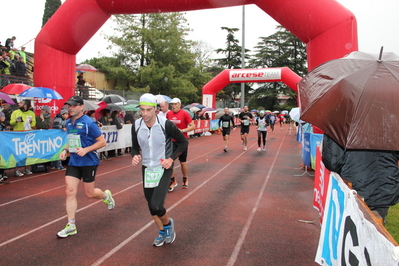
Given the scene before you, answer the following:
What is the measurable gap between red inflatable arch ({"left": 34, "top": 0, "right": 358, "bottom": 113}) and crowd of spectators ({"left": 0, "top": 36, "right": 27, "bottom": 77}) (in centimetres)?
431

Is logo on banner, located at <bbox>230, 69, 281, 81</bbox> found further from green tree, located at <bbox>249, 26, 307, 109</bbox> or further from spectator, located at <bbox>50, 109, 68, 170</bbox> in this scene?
green tree, located at <bbox>249, 26, 307, 109</bbox>

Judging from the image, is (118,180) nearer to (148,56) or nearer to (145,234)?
(145,234)

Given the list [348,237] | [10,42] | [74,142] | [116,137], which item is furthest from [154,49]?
[348,237]

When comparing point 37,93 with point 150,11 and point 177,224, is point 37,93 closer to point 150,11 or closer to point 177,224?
point 150,11

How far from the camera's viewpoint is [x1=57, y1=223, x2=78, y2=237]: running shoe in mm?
4859

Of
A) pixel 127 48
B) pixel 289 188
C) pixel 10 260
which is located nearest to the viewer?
pixel 10 260

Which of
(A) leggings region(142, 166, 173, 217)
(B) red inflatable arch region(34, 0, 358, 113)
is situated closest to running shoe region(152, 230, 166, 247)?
(A) leggings region(142, 166, 173, 217)

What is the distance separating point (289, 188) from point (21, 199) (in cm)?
612

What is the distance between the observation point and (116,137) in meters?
13.7

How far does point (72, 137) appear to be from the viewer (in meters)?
5.05

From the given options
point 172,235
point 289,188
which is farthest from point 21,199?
point 289,188

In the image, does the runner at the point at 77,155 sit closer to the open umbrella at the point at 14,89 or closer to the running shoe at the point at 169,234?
the running shoe at the point at 169,234

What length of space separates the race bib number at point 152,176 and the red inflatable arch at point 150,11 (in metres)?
7.26

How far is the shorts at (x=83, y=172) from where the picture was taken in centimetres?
500
